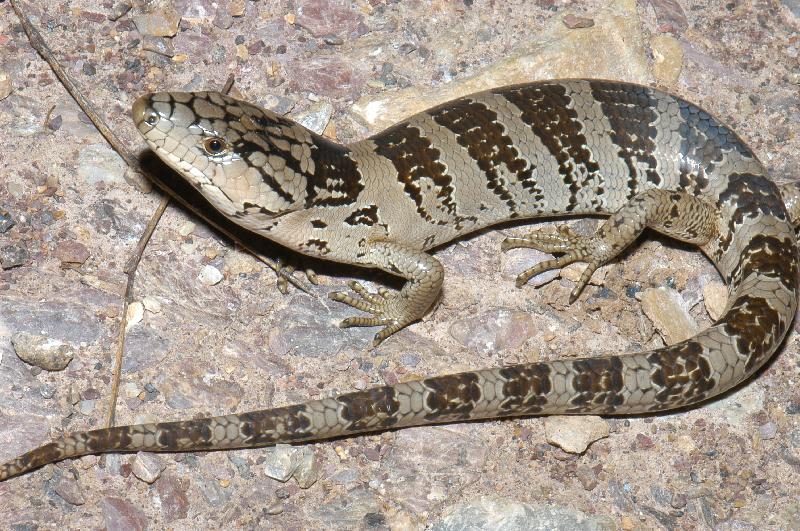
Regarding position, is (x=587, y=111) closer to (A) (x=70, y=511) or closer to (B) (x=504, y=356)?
(B) (x=504, y=356)

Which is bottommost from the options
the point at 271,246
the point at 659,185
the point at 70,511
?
the point at 70,511

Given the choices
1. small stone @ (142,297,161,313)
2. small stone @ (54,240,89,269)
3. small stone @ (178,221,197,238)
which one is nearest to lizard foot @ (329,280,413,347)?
small stone @ (178,221,197,238)

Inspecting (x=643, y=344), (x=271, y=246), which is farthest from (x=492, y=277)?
(x=271, y=246)

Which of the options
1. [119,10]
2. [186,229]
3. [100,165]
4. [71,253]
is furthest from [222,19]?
[71,253]

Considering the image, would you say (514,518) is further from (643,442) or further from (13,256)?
(13,256)

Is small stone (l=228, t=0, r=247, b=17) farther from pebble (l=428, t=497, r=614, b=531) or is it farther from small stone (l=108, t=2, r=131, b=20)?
pebble (l=428, t=497, r=614, b=531)

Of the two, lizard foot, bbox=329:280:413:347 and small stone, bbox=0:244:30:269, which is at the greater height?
small stone, bbox=0:244:30:269
